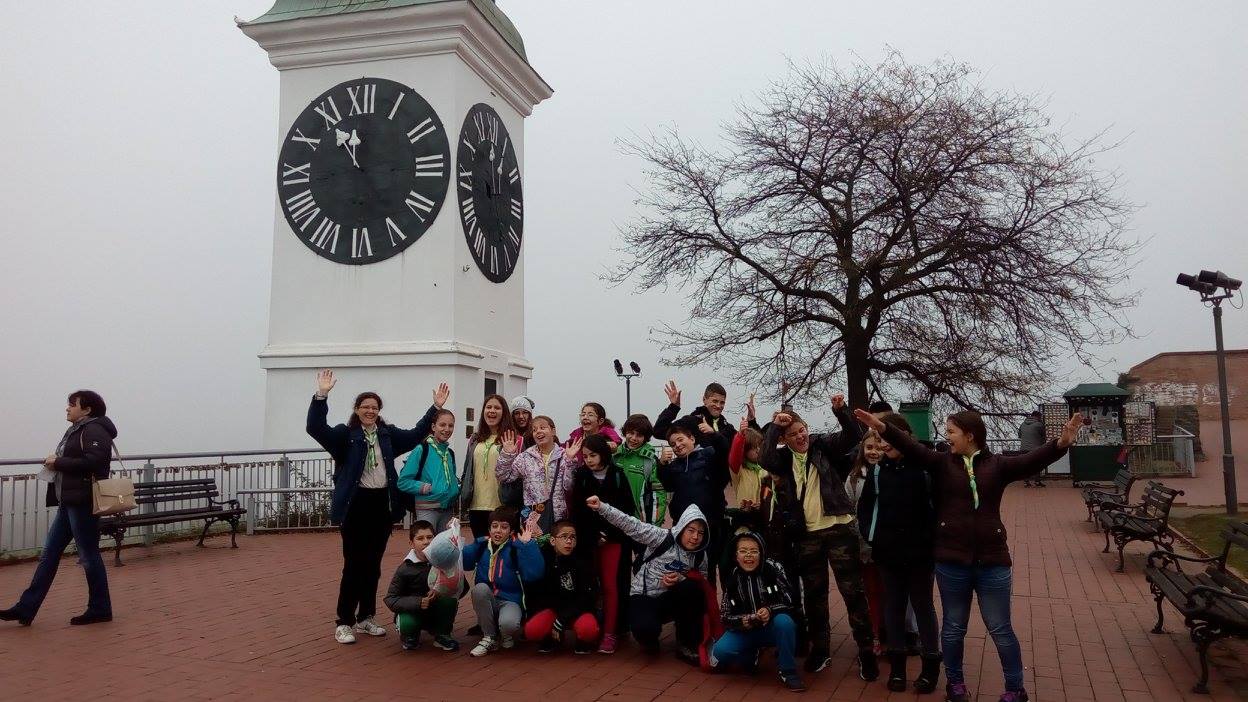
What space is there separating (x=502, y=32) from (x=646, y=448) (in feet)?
42.0

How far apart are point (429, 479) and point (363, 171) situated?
415 inches

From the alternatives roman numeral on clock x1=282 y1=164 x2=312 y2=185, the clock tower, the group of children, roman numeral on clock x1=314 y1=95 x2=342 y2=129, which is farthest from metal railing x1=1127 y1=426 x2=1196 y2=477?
roman numeral on clock x1=282 y1=164 x2=312 y2=185

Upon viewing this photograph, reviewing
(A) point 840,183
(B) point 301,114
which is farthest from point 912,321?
(B) point 301,114

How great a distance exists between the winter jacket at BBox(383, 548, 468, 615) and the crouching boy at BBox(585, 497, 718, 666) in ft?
4.06

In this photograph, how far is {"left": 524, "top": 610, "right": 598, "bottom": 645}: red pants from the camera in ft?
20.2

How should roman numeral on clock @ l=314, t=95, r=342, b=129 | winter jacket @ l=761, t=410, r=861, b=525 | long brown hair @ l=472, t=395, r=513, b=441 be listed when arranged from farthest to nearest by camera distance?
1. roman numeral on clock @ l=314, t=95, r=342, b=129
2. long brown hair @ l=472, t=395, r=513, b=441
3. winter jacket @ l=761, t=410, r=861, b=525

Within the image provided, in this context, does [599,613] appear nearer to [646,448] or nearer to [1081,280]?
[646,448]

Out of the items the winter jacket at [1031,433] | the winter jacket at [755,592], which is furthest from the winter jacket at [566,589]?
the winter jacket at [1031,433]

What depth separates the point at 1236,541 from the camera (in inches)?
255

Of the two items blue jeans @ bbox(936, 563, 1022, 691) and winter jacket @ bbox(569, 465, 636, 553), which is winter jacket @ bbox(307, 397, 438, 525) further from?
blue jeans @ bbox(936, 563, 1022, 691)

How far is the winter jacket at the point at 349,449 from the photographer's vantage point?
6422mm

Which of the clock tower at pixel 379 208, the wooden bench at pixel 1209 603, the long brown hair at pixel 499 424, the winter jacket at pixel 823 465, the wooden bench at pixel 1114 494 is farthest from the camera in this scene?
the clock tower at pixel 379 208

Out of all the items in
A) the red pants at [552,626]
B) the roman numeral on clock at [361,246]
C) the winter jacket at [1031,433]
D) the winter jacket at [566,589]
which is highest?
the roman numeral on clock at [361,246]

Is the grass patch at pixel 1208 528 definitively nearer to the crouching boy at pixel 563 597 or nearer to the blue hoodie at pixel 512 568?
the crouching boy at pixel 563 597
